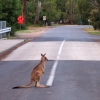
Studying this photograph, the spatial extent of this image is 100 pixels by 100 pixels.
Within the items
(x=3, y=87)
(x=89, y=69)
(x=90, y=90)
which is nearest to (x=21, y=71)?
(x=89, y=69)

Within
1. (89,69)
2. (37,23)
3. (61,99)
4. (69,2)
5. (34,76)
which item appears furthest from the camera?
(69,2)

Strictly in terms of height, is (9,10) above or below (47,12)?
above

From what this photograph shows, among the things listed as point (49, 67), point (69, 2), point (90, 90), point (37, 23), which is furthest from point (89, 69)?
point (69, 2)

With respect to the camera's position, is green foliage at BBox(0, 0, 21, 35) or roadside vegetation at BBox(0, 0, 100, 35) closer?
green foliage at BBox(0, 0, 21, 35)

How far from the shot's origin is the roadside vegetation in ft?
156

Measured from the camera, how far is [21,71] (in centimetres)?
1472

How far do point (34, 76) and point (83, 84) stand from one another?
2.15 m

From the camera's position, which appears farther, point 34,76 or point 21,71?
point 21,71

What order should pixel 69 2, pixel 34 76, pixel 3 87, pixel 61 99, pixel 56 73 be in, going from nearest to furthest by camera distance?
pixel 61 99 → pixel 34 76 → pixel 3 87 → pixel 56 73 → pixel 69 2

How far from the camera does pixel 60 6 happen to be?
122688 mm

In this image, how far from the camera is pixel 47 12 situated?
9231cm

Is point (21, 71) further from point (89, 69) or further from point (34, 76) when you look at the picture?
point (34, 76)

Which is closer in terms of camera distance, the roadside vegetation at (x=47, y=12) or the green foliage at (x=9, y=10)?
the green foliage at (x=9, y=10)

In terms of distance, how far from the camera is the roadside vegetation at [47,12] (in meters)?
47.4
